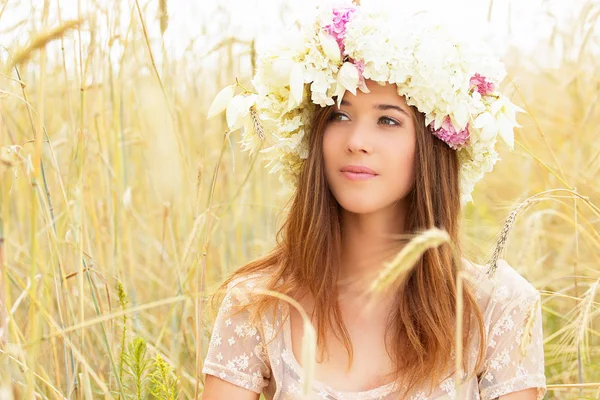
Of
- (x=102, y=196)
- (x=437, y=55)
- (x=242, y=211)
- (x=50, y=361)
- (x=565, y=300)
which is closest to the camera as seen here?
(x=437, y=55)

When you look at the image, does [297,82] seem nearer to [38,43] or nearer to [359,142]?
[359,142]

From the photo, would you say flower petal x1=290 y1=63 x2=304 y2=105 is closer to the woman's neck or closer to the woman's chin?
the woman's chin

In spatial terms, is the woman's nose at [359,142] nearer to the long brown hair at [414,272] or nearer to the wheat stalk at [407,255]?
the long brown hair at [414,272]

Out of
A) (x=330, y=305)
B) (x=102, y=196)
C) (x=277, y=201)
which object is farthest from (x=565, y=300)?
(x=102, y=196)

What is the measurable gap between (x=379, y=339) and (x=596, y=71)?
177 centimetres

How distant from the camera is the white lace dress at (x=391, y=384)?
83.4 inches

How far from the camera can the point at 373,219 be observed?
2.21 metres

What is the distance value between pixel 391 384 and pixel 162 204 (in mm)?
1065

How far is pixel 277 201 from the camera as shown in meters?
3.43

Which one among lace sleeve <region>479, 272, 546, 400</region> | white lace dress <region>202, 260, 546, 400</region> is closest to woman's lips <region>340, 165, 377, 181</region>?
white lace dress <region>202, 260, 546, 400</region>

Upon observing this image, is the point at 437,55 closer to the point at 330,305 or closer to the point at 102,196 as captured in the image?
the point at 330,305

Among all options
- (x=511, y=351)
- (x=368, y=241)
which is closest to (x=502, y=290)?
(x=511, y=351)

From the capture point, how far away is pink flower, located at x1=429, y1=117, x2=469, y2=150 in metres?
2.06

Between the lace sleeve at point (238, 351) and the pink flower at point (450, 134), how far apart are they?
0.70 meters
